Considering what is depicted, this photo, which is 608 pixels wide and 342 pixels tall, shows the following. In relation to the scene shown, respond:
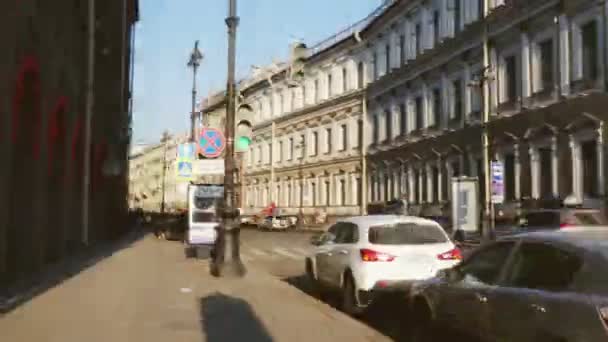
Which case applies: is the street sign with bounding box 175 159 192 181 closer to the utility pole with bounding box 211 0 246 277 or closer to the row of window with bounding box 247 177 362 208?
the utility pole with bounding box 211 0 246 277

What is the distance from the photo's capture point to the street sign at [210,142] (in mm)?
20000

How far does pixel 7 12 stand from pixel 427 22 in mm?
34357

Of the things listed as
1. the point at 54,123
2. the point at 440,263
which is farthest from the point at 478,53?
the point at 440,263

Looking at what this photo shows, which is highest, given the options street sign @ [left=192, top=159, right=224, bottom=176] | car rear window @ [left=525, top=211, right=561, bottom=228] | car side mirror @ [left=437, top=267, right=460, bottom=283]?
street sign @ [left=192, top=159, right=224, bottom=176]

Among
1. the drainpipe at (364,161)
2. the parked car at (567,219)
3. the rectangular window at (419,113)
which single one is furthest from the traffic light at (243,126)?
the drainpipe at (364,161)

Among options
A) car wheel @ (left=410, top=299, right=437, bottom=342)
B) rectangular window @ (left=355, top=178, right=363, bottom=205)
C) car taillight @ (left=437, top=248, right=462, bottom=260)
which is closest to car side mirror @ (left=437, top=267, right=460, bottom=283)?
car wheel @ (left=410, top=299, right=437, bottom=342)

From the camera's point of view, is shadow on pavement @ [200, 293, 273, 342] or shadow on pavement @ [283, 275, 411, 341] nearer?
shadow on pavement @ [200, 293, 273, 342]

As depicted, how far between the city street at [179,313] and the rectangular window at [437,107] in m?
27.3

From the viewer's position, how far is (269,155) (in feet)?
245

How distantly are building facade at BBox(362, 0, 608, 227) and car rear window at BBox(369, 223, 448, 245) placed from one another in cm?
1814

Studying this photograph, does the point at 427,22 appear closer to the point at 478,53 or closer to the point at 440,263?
the point at 478,53

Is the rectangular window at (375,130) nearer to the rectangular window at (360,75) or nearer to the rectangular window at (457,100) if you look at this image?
the rectangular window at (360,75)

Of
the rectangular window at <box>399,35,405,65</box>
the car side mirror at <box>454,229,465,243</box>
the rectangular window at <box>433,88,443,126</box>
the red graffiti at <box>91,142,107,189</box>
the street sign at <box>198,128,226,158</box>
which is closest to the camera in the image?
the street sign at <box>198,128,226,158</box>

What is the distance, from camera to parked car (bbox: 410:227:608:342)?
5.69m
